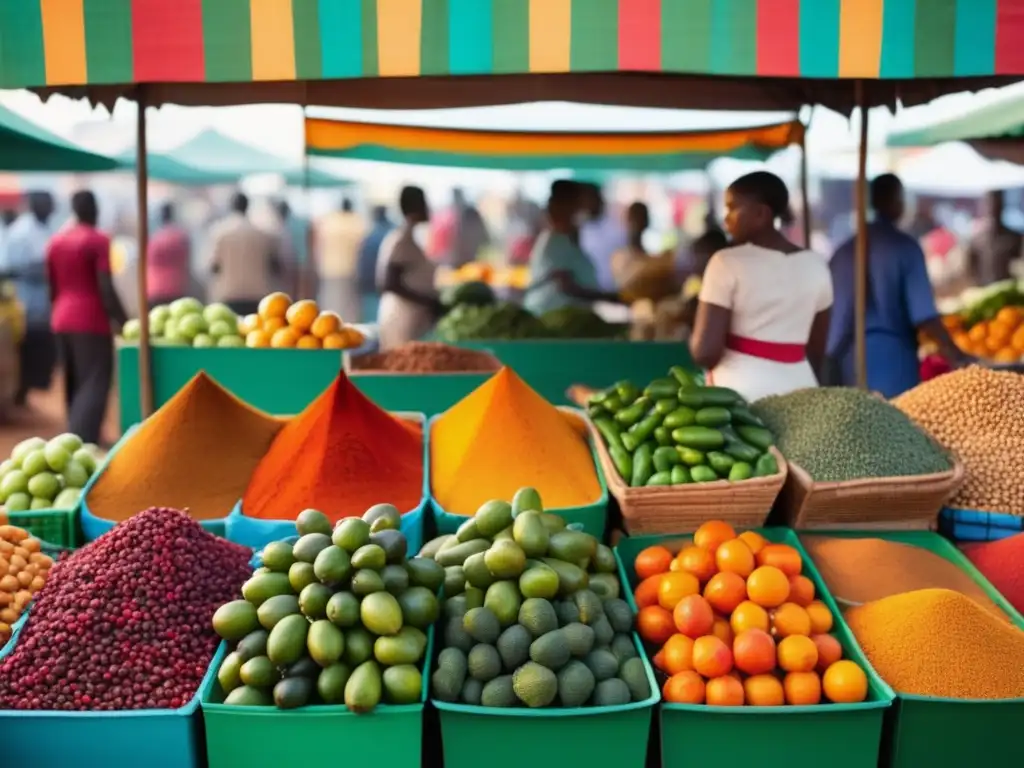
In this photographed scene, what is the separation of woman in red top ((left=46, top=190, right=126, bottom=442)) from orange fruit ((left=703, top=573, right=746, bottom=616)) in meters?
4.66

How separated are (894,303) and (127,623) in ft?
11.8

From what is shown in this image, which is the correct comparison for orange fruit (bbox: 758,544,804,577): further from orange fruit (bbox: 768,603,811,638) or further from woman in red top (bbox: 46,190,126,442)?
woman in red top (bbox: 46,190,126,442)

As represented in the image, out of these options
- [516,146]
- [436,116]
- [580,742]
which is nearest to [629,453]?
[580,742]

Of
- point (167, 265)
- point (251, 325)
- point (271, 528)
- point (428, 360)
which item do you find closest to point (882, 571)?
point (271, 528)

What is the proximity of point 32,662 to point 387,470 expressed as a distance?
2.93 ft

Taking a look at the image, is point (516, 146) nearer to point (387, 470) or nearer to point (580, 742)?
point (387, 470)

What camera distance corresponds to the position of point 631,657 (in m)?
2.00

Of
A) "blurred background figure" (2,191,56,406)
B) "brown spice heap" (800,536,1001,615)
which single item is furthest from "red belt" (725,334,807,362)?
"blurred background figure" (2,191,56,406)

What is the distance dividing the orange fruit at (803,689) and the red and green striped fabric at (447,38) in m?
1.25

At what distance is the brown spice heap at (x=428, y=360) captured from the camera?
3.98 m

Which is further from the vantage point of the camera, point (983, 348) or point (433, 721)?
point (983, 348)

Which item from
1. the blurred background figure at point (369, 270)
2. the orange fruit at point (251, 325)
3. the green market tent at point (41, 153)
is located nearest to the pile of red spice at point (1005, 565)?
the orange fruit at point (251, 325)

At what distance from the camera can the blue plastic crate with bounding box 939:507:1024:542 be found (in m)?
2.59

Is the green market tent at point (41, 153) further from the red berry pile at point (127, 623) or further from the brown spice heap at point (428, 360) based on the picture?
the red berry pile at point (127, 623)
